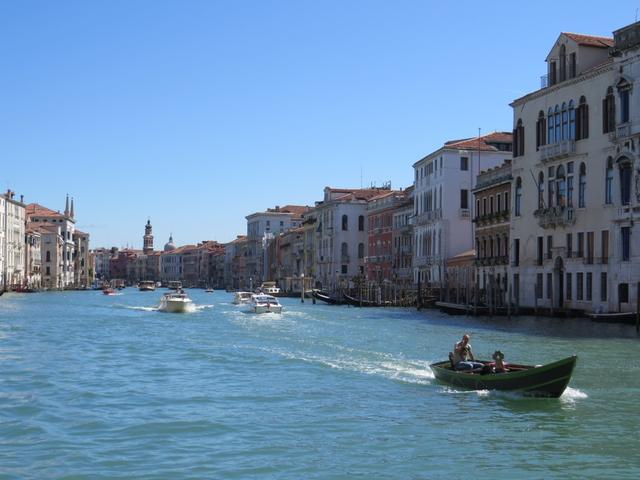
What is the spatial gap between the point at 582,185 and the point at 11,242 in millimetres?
68934

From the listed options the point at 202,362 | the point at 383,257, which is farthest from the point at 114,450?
the point at 383,257

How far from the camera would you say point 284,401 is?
1556 cm

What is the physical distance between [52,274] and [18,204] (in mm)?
22296

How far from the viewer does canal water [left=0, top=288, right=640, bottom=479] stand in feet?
35.7

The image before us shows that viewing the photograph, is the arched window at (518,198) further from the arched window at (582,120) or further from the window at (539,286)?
the arched window at (582,120)

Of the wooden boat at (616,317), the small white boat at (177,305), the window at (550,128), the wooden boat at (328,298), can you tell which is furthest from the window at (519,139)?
the wooden boat at (328,298)

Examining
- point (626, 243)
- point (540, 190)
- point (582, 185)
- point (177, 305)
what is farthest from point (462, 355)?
point (177, 305)

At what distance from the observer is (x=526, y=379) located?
15.7 m

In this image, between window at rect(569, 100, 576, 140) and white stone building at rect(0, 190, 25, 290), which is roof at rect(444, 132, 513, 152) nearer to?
window at rect(569, 100, 576, 140)

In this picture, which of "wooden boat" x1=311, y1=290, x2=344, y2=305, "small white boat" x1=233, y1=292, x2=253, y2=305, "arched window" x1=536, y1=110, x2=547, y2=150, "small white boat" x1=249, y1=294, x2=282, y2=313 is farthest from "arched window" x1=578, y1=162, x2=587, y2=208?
"small white boat" x1=233, y1=292, x2=253, y2=305

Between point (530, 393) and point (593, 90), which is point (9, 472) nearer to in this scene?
point (530, 393)

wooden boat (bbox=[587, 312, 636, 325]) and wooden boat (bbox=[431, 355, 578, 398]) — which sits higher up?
wooden boat (bbox=[587, 312, 636, 325])

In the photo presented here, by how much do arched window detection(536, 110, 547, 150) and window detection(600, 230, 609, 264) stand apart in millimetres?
6148

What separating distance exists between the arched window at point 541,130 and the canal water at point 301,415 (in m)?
14.3
